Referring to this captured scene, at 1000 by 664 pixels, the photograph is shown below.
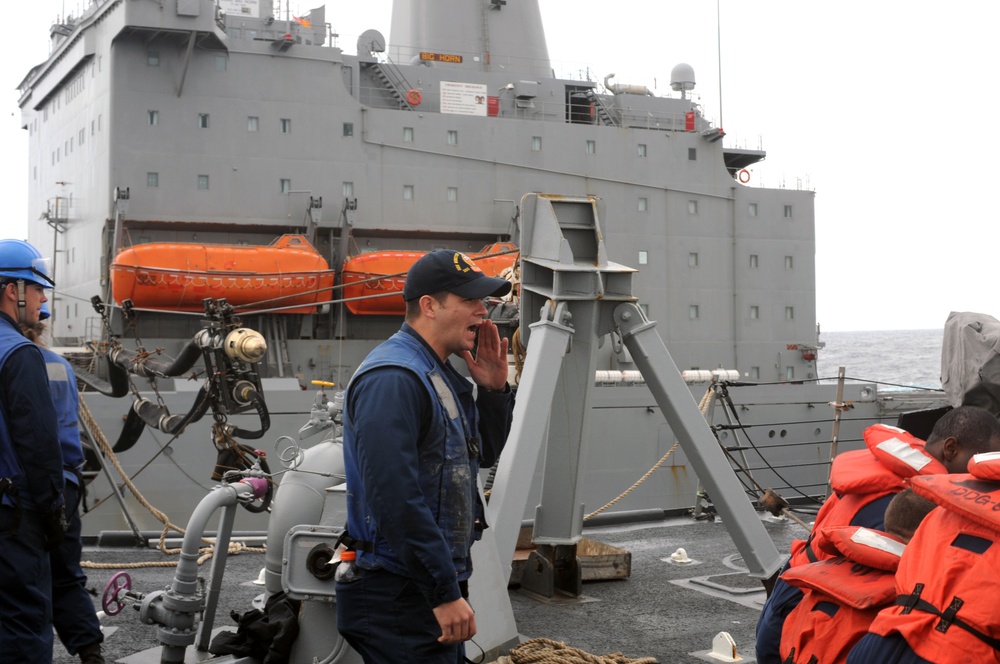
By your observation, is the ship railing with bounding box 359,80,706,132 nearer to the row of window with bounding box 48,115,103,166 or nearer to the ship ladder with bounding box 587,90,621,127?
the ship ladder with bounding box 587,90,621,127

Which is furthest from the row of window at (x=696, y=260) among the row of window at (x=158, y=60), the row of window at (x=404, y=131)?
the row of window at (x=158, y=60)

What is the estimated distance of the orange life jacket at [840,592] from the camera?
7.46ft

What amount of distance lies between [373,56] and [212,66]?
2.82m

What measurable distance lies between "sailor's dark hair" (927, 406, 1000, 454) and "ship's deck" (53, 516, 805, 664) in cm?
202

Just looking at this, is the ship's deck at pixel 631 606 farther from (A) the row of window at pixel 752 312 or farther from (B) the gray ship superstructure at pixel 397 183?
(A) the row of window at pixel 752 312

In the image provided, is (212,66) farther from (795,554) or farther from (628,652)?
(795,554)

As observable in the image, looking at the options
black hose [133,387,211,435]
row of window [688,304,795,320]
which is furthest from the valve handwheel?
row of window [688,304,795,320]

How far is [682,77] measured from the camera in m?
17.7

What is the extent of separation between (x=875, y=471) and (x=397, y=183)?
1275 centimetres

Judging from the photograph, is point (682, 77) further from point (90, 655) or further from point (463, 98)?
point (90, 655)

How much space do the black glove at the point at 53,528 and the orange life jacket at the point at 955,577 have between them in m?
2.55

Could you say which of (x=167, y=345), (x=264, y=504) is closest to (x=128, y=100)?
(x=167, y=345)

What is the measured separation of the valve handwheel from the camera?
4.23m

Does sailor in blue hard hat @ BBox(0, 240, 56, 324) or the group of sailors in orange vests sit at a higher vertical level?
sailor in blue hard hat @ BBox(0, 240, 56, 324)
